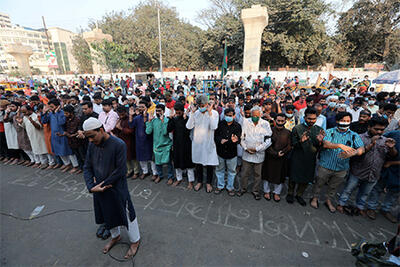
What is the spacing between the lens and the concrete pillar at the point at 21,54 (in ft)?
102

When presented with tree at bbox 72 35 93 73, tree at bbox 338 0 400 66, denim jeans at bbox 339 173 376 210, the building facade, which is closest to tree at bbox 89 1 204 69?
Result: tree at bbox 72 35 93 73

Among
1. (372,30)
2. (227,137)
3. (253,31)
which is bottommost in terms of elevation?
(227,137)

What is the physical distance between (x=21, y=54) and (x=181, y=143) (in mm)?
42793

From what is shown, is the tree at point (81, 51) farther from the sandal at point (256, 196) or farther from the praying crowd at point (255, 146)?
the sandal at point (256, 196)

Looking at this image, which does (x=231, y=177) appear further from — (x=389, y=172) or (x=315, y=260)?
(x=389, y=172)

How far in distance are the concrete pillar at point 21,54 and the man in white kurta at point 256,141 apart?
39.8 meters

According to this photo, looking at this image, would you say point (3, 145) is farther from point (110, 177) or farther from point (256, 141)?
point (256, 141)

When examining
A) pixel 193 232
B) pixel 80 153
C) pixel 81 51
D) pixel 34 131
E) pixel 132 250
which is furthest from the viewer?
pixel 81 51

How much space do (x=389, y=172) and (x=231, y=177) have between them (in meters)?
2.69

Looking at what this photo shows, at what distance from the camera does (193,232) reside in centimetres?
313

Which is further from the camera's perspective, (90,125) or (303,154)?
(303,154)

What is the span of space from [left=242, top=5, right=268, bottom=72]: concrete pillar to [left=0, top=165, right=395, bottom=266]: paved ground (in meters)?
19.4

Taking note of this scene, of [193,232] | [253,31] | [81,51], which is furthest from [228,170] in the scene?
Answer: [81,51]

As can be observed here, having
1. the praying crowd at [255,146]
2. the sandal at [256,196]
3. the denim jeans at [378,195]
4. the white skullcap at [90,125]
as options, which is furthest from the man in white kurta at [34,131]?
the denim jeans at [378,195]
